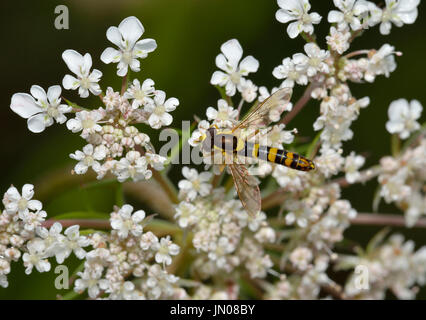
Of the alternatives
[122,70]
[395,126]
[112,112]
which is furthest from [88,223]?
[395,126]

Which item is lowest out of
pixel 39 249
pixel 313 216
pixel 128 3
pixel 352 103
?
pixel 39 249

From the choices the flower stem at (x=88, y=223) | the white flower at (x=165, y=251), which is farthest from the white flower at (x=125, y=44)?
the white flower at (x=165, y=251)

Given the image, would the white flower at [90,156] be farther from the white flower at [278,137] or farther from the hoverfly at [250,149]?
the white flower at [278,137]

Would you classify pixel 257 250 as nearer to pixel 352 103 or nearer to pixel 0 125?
pixel 352 103

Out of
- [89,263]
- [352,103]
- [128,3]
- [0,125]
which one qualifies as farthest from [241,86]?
[0,125]

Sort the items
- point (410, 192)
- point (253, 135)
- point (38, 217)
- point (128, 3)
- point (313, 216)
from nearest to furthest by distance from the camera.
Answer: point (38, 217), point (253, 135), point (313, 216), point (410, 192), point (128, 3)

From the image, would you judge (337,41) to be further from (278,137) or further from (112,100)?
(112,100)
